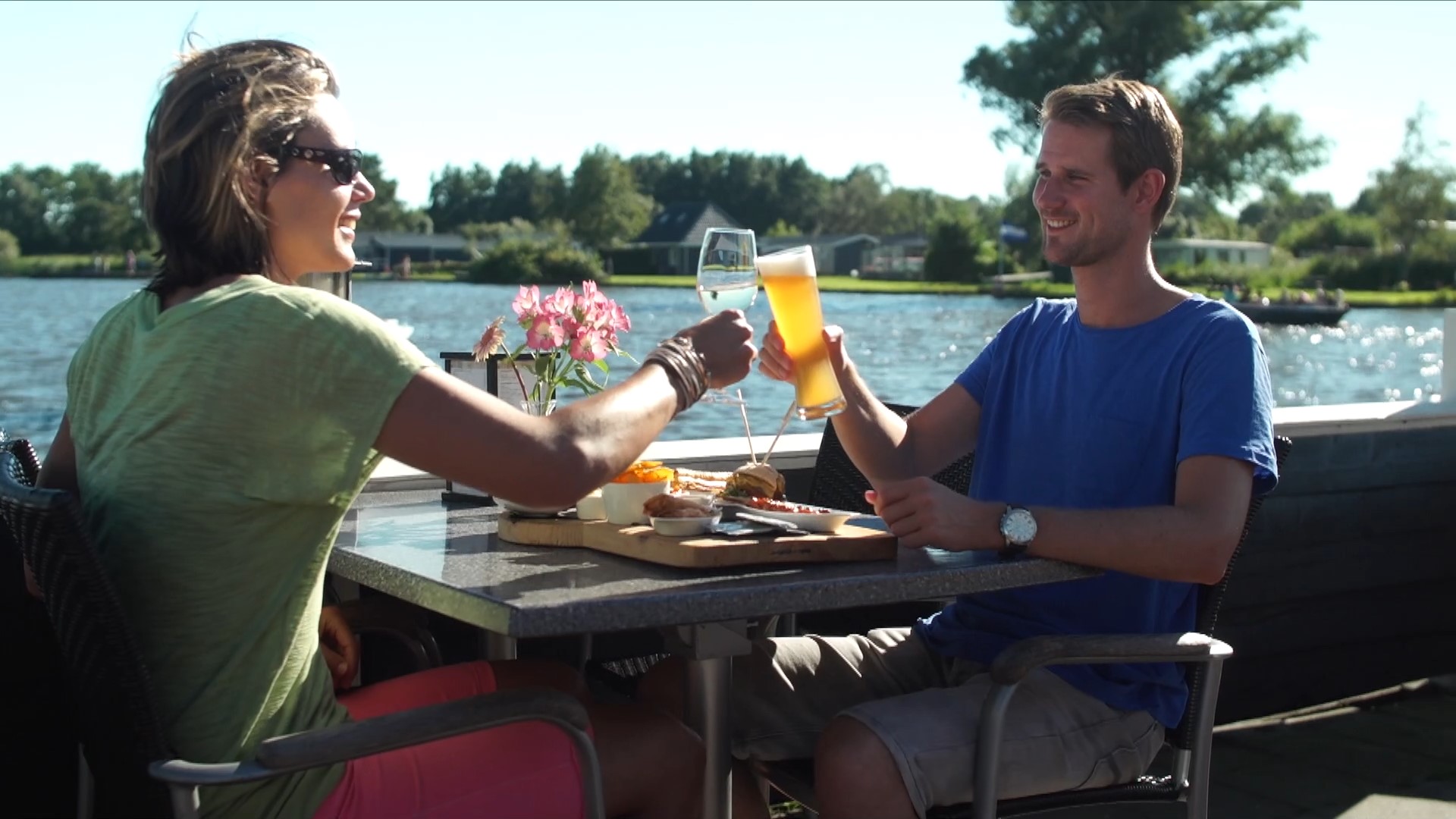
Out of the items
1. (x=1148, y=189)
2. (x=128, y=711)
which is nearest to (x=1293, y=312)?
(x=1148, y=189)

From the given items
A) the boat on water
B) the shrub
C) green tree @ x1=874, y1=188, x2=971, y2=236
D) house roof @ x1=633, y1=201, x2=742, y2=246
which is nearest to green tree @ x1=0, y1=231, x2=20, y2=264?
the shrub

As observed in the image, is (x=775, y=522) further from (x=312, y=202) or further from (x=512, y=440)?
(x=312, y=202)

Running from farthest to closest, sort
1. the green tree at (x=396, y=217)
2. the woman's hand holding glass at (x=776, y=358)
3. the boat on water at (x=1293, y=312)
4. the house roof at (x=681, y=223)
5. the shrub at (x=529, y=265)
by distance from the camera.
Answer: the green tree at (x=396, y=217) < the house roof at (x=681, y=223) < the boat on water at (x=1293, y=312) < the shrub at (x=529, y=265) < the woman's hand holding glass at (x=776, y=358)

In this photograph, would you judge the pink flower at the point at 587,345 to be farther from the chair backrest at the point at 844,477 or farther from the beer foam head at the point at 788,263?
the chair backrest at the point at 844,477

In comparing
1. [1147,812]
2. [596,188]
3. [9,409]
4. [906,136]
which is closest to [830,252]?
[906,136]

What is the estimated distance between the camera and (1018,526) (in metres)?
1.74

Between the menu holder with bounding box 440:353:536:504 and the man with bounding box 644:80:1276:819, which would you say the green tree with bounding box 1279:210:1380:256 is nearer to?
the man with bounding box 644:80:1276:819

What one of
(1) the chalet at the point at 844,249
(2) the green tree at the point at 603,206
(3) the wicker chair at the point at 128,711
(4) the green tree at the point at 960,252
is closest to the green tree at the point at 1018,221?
(4) the green tree at the point at 960,252

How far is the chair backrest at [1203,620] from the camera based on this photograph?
1.86m

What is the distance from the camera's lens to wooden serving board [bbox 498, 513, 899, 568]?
1.58 metres

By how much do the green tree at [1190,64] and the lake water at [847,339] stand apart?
5596 millimetres

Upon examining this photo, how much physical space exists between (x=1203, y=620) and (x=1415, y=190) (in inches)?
2840

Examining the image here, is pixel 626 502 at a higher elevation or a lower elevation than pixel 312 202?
lower

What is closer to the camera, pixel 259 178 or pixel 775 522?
pixel 259 178
